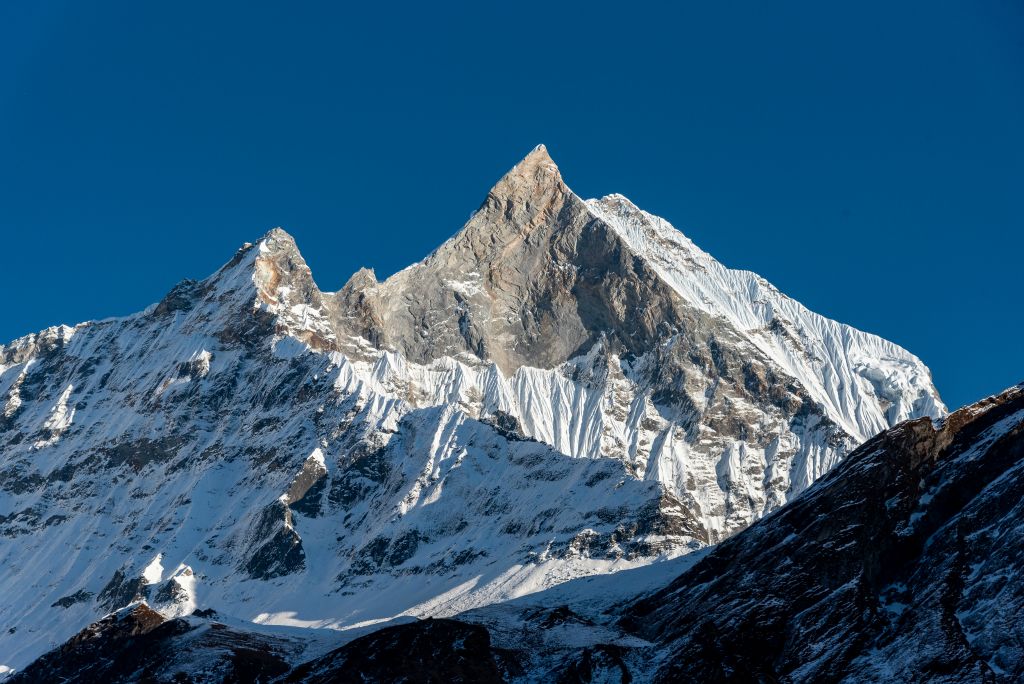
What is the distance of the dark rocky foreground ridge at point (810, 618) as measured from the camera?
144m

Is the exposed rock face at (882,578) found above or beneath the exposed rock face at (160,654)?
beneath

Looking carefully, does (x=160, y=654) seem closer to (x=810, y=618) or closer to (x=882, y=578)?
(x=810, y=618)

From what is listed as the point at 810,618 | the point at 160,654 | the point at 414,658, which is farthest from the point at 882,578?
the point at 160,654

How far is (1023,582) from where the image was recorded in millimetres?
139125

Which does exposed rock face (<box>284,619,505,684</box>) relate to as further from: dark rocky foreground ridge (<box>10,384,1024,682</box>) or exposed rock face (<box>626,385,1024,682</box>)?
exposed rock face (<box>626,385,1024,682</box>)

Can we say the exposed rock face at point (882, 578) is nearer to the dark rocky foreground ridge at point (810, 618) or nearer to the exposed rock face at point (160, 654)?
the dark rocky foreground ridge at point (810, 618)

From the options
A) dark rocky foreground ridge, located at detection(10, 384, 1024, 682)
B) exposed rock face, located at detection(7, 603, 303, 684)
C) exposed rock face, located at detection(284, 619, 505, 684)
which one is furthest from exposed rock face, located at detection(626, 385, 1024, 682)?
exposed rock face, located at detection(7, 603, 303, 684)

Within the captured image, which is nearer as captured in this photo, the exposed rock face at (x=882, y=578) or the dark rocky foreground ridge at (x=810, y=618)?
the exposed rock face at (x=882, y=578)

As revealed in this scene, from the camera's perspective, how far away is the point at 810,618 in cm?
15562

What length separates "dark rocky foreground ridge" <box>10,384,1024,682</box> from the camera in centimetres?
14350

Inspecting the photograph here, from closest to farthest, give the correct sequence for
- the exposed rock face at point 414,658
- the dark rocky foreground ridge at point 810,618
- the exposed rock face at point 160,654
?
1. the dark rocky foreground ridge at point 810,618
2. the exposed rock face at point 414,658
3. the exposed rock face at point 160,654

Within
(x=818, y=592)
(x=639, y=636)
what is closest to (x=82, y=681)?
(x=639, y=636)

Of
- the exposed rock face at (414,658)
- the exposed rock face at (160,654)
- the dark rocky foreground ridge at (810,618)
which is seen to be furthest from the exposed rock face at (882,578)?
the exposed rock face at (160,654)

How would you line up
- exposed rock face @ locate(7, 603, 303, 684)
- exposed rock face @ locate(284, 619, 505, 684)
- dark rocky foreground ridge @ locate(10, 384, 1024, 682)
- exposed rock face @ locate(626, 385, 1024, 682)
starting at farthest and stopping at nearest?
exposed rock face @ locate(7, 603, 303, 684)
exposed rock face @ locate(284, 619, 505, 684)
dark rocky foreground ridge @ locate(10, 384, 1024, 682)
exposed rock face @ locate(626, 385, 1024, 682)
